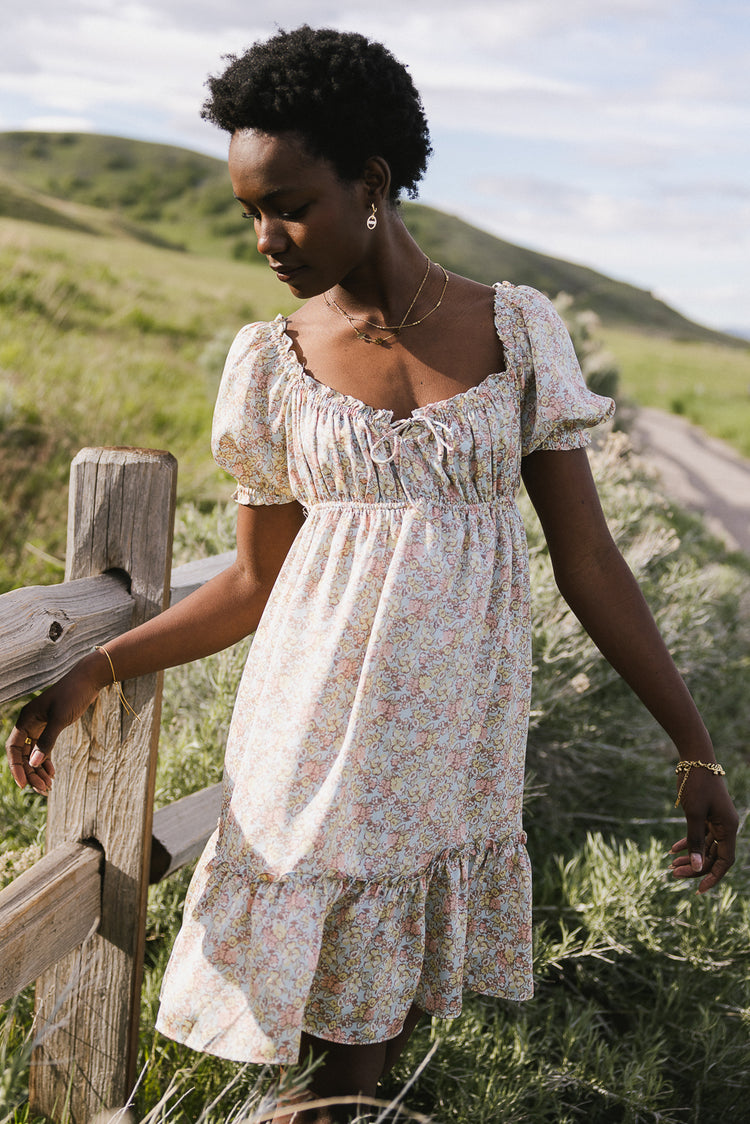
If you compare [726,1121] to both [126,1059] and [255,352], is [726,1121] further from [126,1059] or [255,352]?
[255,352]

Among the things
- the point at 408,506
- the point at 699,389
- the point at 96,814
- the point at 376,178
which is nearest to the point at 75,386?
the point at 96,814

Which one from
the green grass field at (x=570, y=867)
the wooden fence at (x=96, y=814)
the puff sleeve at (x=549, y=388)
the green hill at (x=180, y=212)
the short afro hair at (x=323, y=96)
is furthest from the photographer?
the green hill at (x=180, y=212)

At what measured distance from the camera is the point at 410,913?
5.23 feet

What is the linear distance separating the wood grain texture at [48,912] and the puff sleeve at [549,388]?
1.16m

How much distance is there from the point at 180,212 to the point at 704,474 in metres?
61.2

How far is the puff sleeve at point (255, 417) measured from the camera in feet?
5.24

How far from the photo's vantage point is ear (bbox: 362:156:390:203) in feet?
4.97

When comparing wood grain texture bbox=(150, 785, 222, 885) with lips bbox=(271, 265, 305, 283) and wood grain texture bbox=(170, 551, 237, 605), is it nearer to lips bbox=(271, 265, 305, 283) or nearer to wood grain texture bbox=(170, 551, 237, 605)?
wood grain texture bbox=(170, 551, 237, 605)

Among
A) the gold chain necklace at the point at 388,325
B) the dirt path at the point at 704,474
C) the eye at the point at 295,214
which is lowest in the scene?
the dirt path at the point at 704,474

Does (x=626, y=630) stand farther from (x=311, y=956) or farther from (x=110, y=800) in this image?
(x=110, y=800)

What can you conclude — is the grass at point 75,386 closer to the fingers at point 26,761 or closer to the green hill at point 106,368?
the green hill at point 106,368

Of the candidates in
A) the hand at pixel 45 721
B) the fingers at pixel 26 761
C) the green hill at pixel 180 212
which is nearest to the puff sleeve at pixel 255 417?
the hand at pixel 45 721

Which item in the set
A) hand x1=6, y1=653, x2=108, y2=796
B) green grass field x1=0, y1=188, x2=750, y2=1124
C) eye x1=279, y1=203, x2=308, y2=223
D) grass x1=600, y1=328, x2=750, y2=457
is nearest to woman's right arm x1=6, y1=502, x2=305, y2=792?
hand x1=6, y1=653, x2=108, y2=796

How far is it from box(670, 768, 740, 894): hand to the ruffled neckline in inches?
28.9
